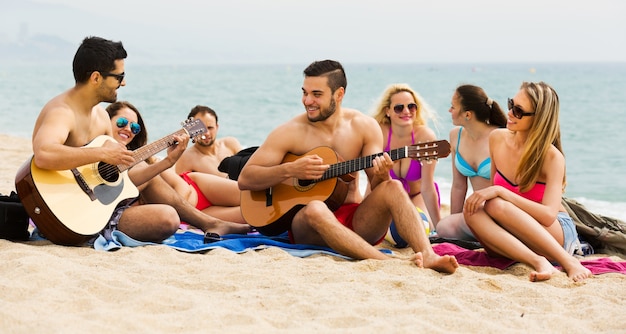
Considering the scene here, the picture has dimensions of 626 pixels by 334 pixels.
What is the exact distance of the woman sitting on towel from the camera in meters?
6.13

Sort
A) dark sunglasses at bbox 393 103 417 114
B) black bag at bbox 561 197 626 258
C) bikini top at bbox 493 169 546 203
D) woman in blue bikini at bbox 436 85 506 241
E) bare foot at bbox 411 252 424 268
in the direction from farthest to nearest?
dark sunglasses at bbox 393 103 417 114
woman in blue bikini at bbox 436 85 506 241
black bag at bbox 561 197 626 258
bikini top at bbox 493 169 546 203
bare foot at bbox 411 252 424 268

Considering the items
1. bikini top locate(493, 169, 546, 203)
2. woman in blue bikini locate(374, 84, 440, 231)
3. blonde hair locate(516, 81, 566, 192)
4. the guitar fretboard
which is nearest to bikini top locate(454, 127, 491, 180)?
woman in blue bikini locate(374, 84, 440, 231)

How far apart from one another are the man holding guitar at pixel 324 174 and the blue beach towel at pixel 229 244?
0.09m

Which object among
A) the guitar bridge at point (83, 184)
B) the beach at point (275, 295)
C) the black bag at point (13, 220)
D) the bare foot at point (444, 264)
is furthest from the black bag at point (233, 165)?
the bare foot at point (444, 264)

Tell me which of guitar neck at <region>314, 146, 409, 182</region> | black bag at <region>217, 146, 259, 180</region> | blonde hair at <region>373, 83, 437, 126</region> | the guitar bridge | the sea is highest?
→ blonde hair at <region>373, 83, 437, 126</region>

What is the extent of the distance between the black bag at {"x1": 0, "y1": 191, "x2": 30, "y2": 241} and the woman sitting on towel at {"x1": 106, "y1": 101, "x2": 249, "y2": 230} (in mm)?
913

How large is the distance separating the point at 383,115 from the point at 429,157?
186cm

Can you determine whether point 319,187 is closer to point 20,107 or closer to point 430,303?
point 430,303

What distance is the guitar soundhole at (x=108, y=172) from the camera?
5.40 metres

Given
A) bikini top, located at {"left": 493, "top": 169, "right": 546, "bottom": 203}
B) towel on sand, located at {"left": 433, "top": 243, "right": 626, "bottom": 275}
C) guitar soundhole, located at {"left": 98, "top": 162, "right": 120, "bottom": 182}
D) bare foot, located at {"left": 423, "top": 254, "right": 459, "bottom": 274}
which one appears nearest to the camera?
bare foot, located at {"left": 423, "top": 254, "right": 459, "bottom": 274}

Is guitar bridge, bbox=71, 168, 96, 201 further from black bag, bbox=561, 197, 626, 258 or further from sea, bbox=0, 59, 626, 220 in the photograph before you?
black bag, bbox=561, 197, 626, 258

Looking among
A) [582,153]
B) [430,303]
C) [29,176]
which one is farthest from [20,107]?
[430,303]

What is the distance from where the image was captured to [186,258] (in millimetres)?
5090

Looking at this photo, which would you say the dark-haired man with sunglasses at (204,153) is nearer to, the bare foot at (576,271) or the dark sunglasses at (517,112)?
the dark sunglasses at (517,112)
